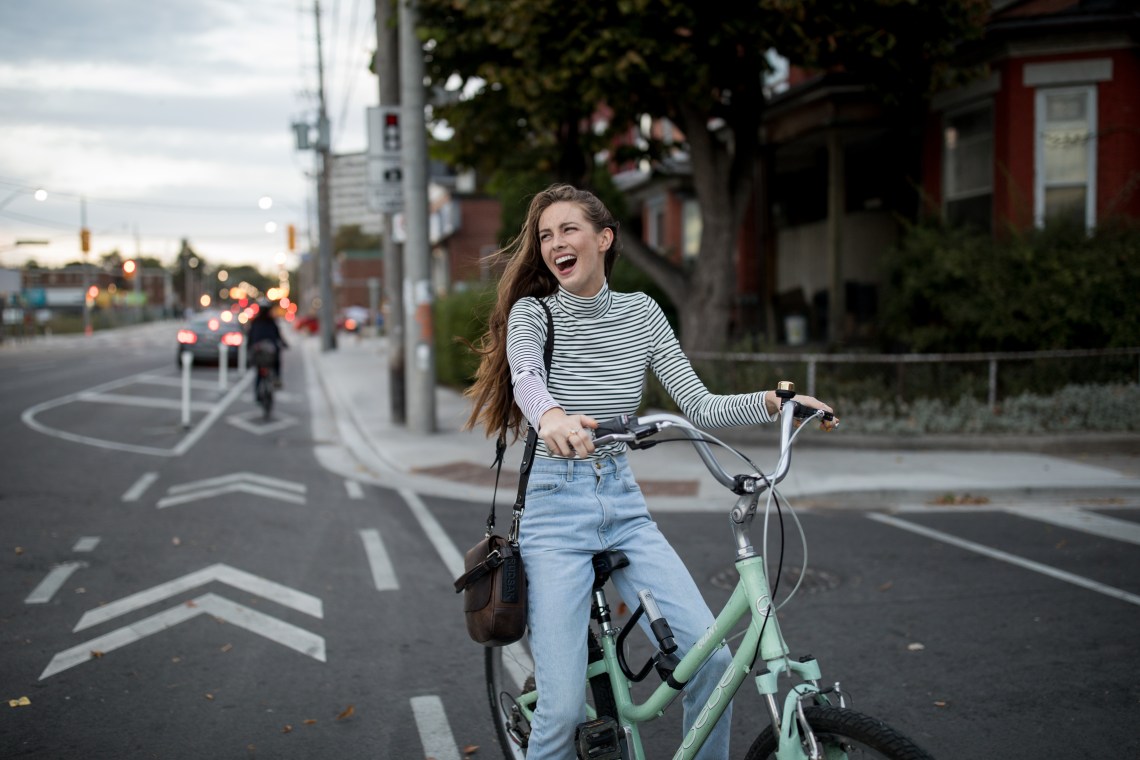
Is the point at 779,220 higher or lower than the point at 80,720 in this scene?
higher

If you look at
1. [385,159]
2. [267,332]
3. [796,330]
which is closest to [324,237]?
[267,332]

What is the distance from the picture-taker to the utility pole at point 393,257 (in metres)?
14.9

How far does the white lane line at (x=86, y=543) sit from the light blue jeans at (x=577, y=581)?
5.66 metres

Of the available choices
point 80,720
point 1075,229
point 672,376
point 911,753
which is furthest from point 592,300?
point 1075,229

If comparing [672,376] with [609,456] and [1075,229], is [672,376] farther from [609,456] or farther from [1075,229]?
[1075,229]

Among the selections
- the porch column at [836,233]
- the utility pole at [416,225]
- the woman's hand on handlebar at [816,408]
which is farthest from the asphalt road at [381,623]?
the porch column at [836,233]

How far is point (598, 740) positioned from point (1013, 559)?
16.6 feet

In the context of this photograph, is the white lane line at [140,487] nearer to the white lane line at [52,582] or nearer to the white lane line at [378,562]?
the white lane line at [52,582]

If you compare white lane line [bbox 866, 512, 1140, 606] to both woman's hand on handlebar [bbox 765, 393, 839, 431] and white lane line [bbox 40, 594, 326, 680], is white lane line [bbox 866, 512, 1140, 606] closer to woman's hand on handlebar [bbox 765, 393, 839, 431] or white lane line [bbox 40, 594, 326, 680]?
woman's hand on handlebar [bbox 765, 393, 839, 431]

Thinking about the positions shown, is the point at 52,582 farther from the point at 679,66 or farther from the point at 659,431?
the point at 679,66

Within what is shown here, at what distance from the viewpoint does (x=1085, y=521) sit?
833 centimetres

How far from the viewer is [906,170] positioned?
17.8m

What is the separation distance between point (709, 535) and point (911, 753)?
5.68 metres

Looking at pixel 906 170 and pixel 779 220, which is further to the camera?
pixel 779 220
